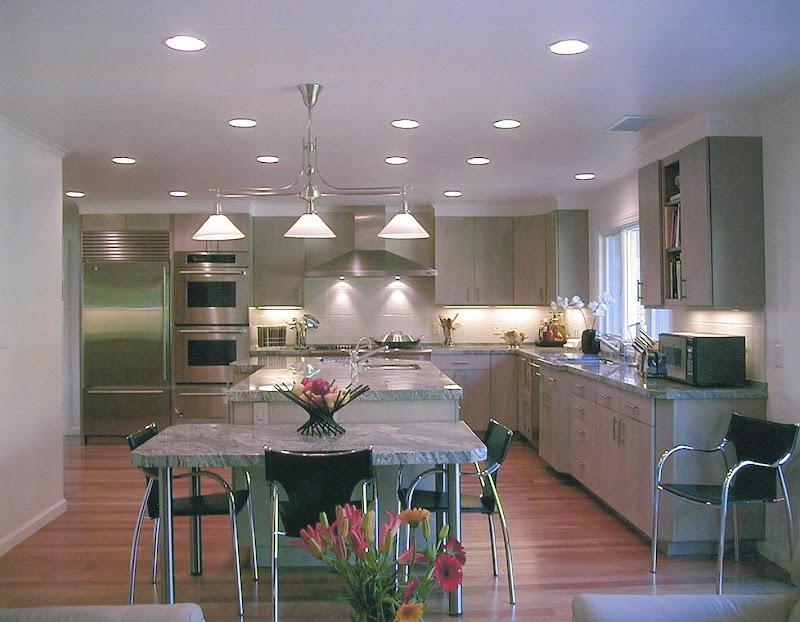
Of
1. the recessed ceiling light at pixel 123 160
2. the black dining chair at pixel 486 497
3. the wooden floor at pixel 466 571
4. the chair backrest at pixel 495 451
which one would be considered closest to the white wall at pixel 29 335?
the wooden floor at pixel 466 571

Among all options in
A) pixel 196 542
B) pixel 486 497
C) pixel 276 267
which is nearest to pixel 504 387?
pixel 276 267

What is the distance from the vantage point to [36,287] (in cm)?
517

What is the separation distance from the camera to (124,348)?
8148mm

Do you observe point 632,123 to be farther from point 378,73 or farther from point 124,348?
point 124,348

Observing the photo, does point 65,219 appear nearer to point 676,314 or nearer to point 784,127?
point 676,314

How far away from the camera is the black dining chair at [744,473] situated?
387 cm

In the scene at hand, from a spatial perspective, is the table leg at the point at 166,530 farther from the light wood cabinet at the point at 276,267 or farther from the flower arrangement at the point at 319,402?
the light wood cabinet at the point at 276,267

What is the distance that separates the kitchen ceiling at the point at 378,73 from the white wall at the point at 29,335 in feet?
0.92

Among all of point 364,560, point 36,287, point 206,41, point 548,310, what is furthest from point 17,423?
point 548,310

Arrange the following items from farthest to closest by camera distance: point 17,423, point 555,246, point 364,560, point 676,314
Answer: point 555,246, point 676,314, point 17,423, point 364,560

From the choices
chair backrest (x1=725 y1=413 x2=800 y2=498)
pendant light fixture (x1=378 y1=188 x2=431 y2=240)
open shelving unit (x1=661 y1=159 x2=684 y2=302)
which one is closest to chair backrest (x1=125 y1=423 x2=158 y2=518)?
pendant light fixture (x1=378 y1=188 x2=431 y2=240)

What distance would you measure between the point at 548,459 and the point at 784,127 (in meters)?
3.39

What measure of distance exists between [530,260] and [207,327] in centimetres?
340

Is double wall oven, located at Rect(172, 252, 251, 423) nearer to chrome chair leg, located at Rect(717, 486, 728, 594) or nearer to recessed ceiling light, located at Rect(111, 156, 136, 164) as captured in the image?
recessed ceiling light, located at Rect(111, 156, 136, 164)
